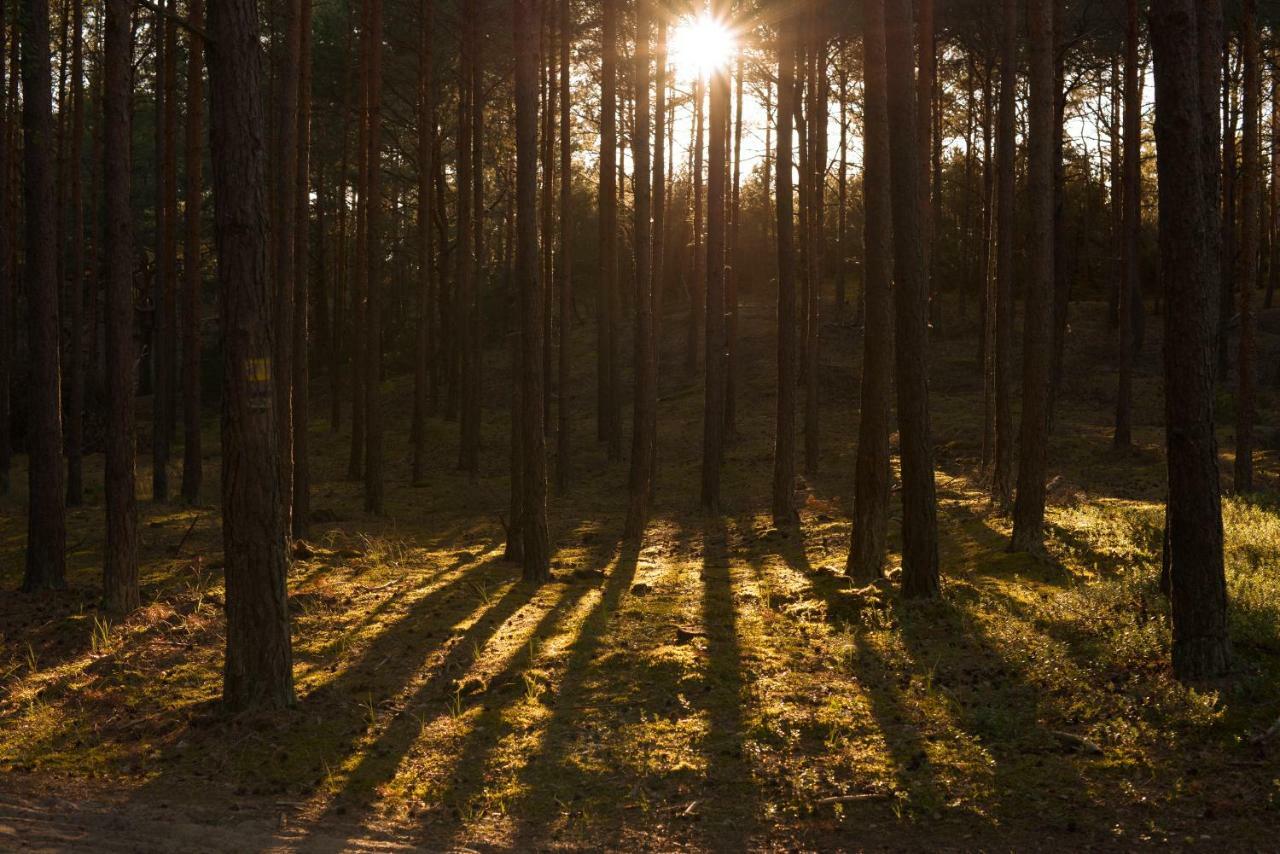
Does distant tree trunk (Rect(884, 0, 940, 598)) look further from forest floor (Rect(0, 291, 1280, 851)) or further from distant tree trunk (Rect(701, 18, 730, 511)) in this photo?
distant tree trunk (Rect(701, 18, 730, 511))

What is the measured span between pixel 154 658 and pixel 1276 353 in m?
34.0

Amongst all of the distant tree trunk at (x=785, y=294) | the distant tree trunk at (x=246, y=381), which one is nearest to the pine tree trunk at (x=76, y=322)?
the distant tree trunk at (x=785, y=294)

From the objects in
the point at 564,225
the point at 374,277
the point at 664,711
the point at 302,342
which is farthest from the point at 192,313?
the point at 664,711

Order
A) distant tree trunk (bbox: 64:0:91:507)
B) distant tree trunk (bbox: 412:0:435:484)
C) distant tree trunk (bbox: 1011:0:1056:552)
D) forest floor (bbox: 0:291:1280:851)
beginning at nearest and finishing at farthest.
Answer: forest floor (bbox: 0:291:1280:851)
distant tree trunk (bbox: 1011:0:1056:552)
distant tree trunk (bbox: 64:0:91:507)
distant tree trunk (bbox: 412:0:435:484)

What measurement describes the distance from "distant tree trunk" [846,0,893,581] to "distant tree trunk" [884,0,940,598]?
2.75ft

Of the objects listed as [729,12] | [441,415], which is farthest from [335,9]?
[729,12]

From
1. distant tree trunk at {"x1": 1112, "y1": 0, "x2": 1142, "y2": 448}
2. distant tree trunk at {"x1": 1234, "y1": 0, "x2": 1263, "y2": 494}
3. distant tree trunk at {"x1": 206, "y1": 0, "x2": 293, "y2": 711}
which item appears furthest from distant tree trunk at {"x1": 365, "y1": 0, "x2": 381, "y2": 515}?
distant tree trunk at {"x1": 1234, "y1": 0, "x2": 1263, "y2": 494}

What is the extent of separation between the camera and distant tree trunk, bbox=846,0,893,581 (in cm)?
1163

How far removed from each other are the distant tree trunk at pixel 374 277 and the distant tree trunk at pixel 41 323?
23.9 feet

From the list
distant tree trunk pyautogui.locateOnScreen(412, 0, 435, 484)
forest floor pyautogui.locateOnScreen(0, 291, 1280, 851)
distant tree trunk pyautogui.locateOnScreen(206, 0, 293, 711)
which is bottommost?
forest floor pyautogui.locateOnScreen(0, 291, 1280, 851)

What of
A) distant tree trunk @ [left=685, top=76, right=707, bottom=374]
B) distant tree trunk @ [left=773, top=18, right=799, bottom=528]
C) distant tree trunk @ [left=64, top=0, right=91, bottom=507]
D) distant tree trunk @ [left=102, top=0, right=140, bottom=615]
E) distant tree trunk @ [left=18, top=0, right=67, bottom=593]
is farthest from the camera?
distant tree trunk @ [left=685, top=76, right=707, bottom=374]

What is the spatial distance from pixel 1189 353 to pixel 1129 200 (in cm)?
1647

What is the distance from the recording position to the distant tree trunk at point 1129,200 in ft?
64.1

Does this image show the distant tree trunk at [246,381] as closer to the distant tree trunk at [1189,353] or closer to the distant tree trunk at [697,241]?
the distant tree trunk at [1189,353]
